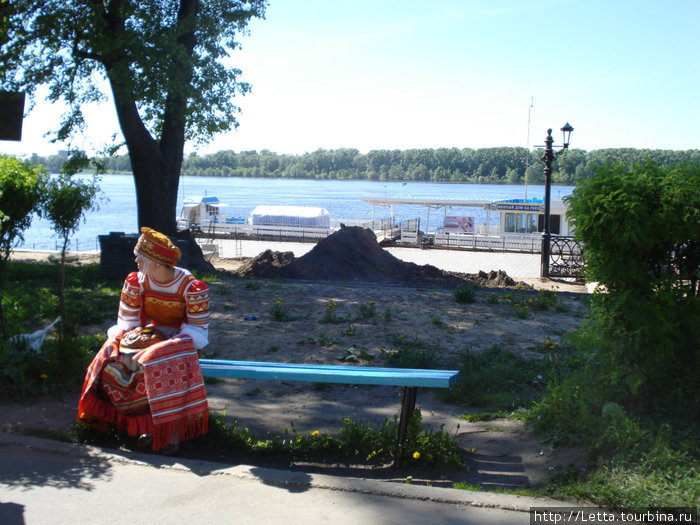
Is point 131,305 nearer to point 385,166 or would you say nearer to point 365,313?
point 365,313

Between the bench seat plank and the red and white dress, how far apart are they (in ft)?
1.03

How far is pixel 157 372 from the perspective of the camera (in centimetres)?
400

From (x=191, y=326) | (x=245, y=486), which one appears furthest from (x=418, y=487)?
(x=191, y=326)

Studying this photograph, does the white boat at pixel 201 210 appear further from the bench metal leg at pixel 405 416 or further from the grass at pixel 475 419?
the bench metal leg at pixel 405 416

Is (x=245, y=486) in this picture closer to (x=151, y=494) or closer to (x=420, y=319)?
(x=151, y=494)

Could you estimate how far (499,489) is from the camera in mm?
3639

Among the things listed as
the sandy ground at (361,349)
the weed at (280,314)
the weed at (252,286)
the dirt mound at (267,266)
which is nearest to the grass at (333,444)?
the sandy ground at (361,349)

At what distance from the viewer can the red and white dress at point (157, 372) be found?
4051 millimetres

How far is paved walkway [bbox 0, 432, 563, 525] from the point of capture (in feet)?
10.8

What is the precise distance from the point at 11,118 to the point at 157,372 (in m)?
3.54

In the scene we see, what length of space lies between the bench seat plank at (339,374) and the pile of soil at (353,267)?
9516 mm

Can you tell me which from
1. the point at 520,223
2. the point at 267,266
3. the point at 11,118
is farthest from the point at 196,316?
the point at 520,223

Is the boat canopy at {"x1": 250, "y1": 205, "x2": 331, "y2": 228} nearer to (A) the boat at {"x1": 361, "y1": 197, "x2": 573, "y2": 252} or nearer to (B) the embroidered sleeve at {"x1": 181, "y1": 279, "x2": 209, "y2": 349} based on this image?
(A) the boat at {"x1": 361, "y1": 197, "x2": 573, "y2": 252}

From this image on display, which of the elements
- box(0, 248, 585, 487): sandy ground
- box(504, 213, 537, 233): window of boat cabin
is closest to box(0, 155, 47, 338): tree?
box(0, 248, 585, 487): sandy ground
